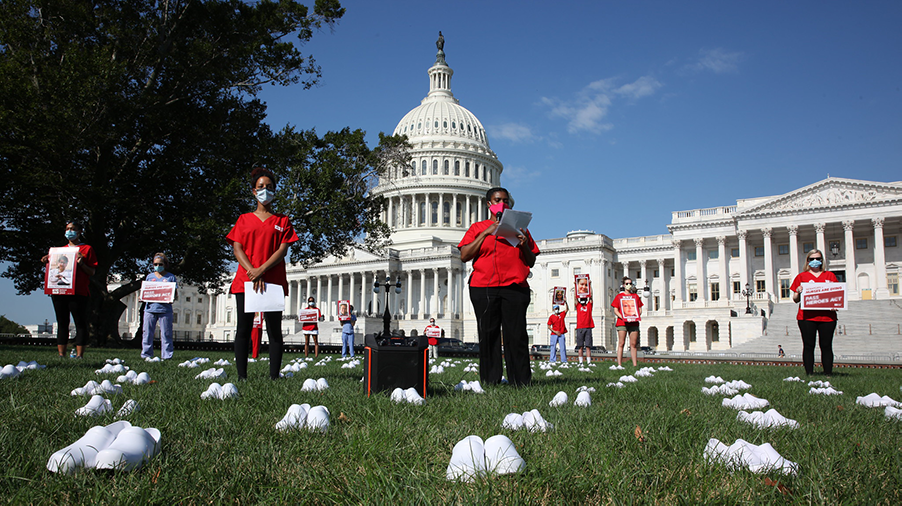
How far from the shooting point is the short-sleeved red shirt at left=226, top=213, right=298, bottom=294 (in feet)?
24.0

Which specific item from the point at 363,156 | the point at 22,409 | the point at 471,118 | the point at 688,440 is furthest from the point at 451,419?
the point at 471,118

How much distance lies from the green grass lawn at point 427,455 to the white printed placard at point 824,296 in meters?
6.83

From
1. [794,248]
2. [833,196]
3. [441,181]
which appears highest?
[441,181]

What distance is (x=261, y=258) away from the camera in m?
7.33

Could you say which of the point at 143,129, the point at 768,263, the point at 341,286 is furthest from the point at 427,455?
the point at 341,286

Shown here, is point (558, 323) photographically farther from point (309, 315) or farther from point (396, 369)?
point (396, 369)

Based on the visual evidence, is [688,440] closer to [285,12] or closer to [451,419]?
[451,419]

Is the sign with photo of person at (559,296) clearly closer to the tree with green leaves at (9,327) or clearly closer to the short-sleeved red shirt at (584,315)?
the short-sleeved red shirt at (584,315)

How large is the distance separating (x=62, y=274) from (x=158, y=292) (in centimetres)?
242

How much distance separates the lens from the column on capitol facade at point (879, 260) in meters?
62.7

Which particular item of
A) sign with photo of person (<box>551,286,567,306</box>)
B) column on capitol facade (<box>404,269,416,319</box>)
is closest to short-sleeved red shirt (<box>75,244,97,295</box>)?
sign with photo of person (<box>551,286,567,306</box>)

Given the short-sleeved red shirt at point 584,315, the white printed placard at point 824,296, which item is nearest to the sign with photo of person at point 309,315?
the short-sleeved red shirt at point 584,315

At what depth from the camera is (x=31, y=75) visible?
2116 centimetres

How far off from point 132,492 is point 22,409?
8.51ft
